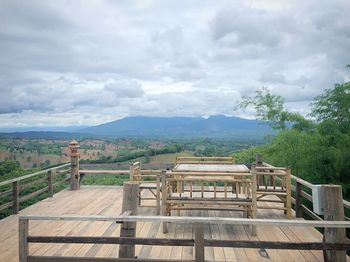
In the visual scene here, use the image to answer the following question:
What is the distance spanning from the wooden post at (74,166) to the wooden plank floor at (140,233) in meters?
1.15

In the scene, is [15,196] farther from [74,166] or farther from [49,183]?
[74,166]

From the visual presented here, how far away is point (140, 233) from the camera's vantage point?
412cm

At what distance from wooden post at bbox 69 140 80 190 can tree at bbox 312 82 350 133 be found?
22.1 feet

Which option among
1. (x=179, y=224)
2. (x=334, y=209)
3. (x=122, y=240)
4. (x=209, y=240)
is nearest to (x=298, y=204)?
(x=179, y=224)

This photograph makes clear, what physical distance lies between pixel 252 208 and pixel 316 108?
19.3 ft

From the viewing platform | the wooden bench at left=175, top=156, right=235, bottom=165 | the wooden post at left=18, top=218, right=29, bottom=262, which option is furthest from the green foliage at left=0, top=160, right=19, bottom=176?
the wooden post at left=18, top=218, right=29, bottom=262

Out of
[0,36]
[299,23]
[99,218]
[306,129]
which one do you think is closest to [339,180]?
[306,129]

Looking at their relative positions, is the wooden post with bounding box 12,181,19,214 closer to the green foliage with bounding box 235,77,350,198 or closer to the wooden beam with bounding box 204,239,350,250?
the wooden beam with bounding box 204,239,350,250

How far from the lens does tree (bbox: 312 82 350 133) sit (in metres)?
8.16

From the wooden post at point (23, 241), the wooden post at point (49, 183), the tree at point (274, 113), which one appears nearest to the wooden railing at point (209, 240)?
the wooden post at point (23, 241)

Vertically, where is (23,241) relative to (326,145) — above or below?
below

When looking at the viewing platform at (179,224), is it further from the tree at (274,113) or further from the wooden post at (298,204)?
the tree at (274,113)

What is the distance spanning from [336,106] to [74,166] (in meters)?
7.19

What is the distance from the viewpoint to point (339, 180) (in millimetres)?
8398
